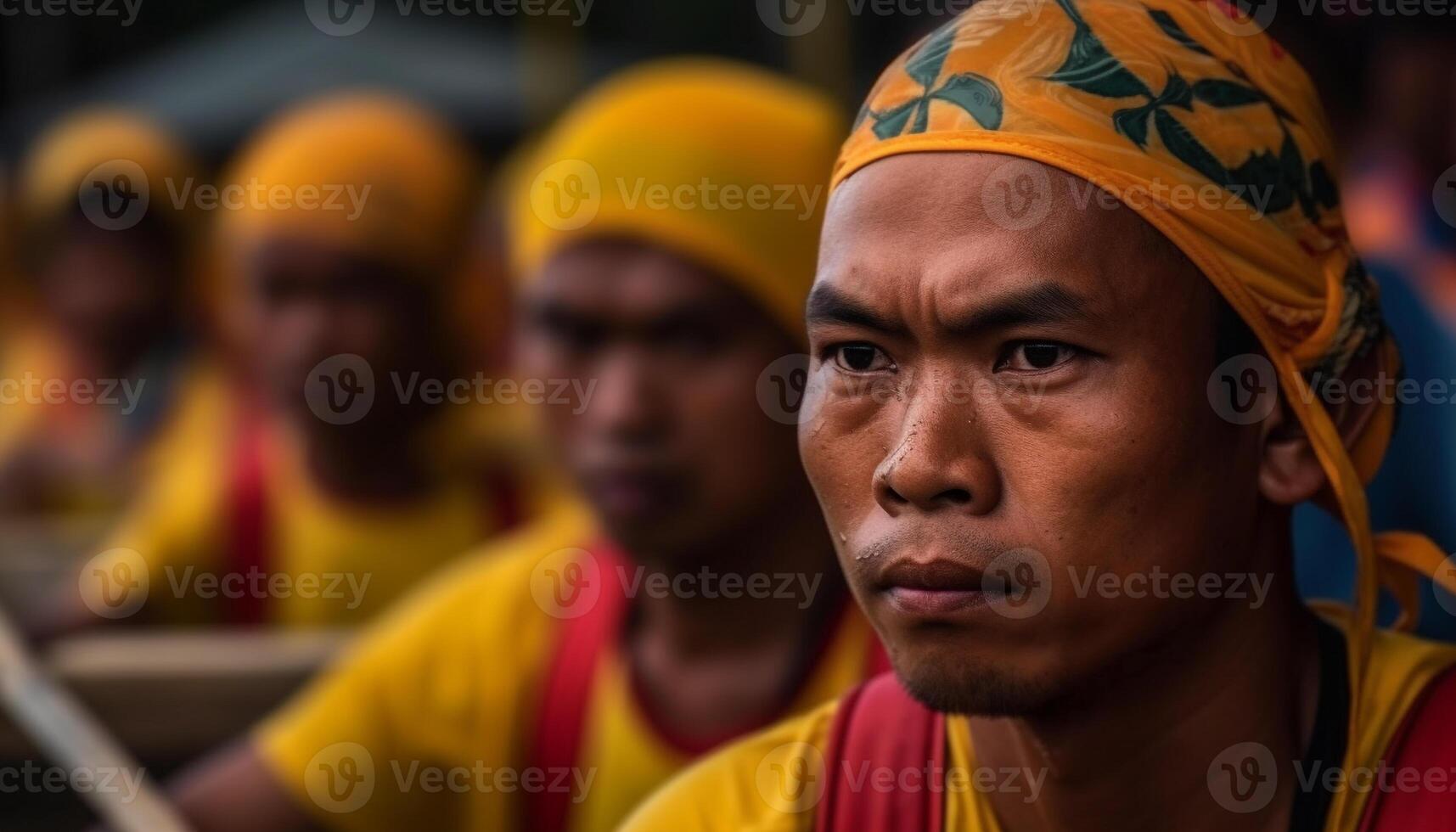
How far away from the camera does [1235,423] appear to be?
6.85ft

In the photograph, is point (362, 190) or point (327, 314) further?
point (362, 190)

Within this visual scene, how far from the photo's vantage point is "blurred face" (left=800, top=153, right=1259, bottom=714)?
196 cm

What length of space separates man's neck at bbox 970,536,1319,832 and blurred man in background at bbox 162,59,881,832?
121cm

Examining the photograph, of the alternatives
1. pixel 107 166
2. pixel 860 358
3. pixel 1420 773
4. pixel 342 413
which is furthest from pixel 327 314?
pixel 1420 773

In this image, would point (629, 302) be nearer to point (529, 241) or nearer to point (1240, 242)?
point (529, 241)

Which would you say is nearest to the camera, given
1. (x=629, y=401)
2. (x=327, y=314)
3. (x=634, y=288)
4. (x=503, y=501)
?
(x=629, y=401)

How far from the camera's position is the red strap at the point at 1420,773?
6.69 ft

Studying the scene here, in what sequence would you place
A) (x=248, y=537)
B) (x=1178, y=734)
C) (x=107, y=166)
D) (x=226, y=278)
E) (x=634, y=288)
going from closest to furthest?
(x=1178, y=734) < (x=634, y=288) < (x=248, y=537) < (x=107, y=166) < (x=226, y=278)

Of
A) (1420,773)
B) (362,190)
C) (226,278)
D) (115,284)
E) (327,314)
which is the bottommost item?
(1420,773)

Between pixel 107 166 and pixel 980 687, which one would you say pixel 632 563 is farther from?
pixel 107 166

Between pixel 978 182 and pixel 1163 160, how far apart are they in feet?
0.67

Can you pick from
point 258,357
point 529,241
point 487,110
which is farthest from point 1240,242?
point 487,110

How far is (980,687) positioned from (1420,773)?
51 cm

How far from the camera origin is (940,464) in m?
1.95
